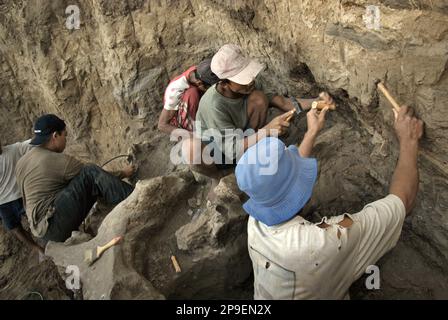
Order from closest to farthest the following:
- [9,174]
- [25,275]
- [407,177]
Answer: [407,177]
[9,174]
[25,275]

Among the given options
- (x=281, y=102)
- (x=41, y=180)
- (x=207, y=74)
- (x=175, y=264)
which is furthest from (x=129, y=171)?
(x=281, y=102)

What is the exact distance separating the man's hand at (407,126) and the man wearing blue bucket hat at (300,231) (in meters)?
0.23

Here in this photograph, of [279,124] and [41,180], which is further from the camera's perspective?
[41,180]

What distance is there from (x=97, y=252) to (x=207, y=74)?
1584mm

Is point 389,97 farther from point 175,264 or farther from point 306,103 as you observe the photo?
point 175,264


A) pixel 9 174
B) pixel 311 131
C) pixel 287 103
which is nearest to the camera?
pixel 311 131

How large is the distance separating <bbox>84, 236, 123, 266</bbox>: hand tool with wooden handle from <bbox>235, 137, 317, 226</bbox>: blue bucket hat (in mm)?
1112

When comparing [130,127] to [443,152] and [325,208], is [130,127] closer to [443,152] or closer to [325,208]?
[325,208]

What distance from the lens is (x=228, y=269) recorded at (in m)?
2.68

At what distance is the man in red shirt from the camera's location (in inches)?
127

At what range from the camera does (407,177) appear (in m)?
2.00

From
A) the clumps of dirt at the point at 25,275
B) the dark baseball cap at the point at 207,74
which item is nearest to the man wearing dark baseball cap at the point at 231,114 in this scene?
the dark baseball cap at the point at 207,74

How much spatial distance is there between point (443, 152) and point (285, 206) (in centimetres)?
95
